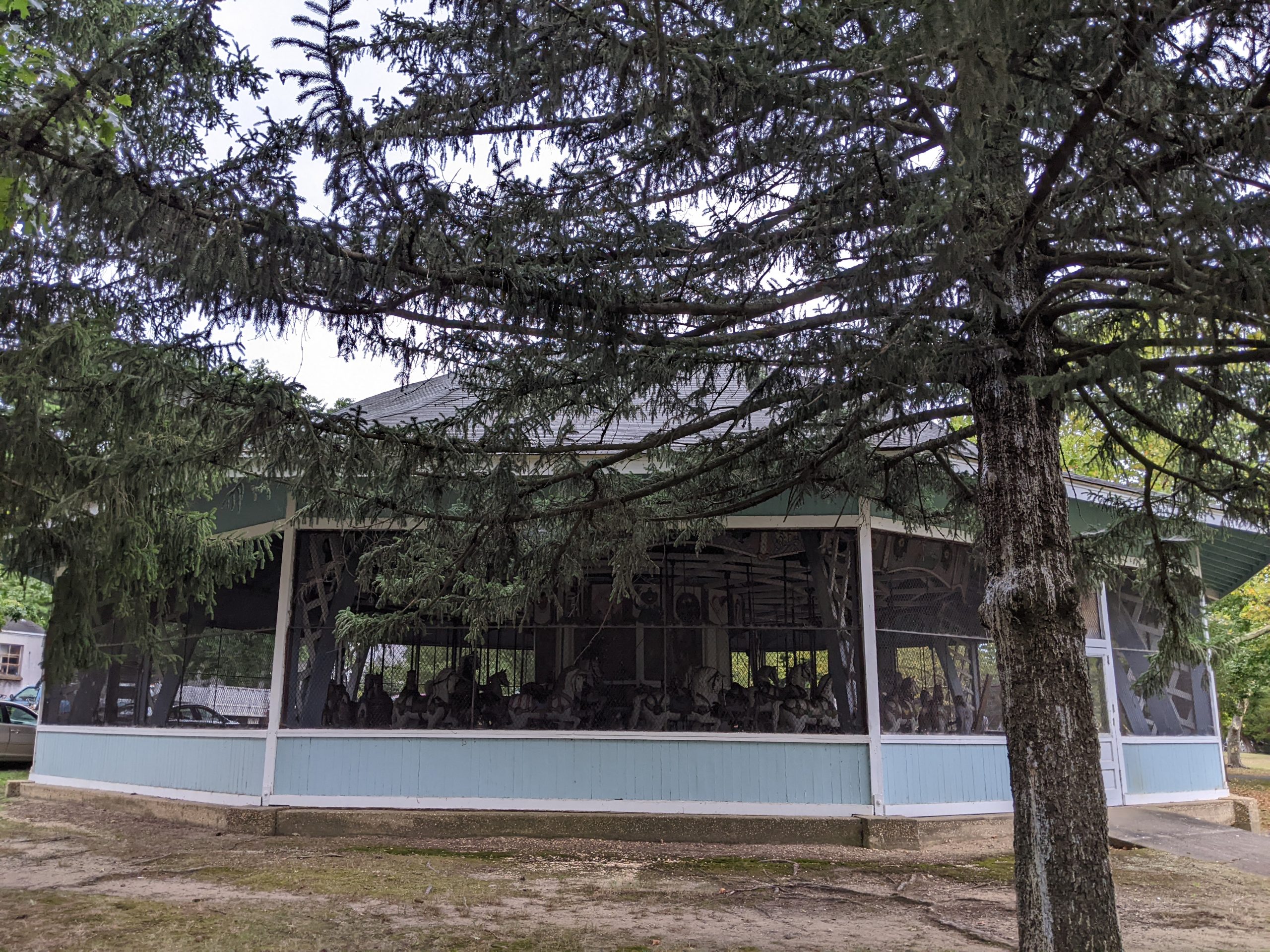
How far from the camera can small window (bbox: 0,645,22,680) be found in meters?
35.2

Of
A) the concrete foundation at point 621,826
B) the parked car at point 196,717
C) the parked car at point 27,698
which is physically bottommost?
the concrete foundation at point 621,826

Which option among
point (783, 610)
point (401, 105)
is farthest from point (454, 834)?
point (401, 105)

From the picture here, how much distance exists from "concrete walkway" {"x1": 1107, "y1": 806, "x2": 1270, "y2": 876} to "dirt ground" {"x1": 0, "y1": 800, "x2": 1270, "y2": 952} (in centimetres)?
38

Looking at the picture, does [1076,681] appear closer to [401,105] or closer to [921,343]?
[921,343]

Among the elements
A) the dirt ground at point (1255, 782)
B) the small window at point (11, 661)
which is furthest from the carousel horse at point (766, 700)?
the small window at point (11, 661)

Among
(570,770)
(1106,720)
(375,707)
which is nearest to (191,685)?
(375,707)

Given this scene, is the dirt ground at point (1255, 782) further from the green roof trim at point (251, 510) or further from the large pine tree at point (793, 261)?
the green roof trim at point (251, 510)

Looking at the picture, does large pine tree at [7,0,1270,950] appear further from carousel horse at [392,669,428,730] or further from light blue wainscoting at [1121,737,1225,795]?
light blue wainscoting at [1121,737,1225,795]

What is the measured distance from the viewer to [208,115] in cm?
470

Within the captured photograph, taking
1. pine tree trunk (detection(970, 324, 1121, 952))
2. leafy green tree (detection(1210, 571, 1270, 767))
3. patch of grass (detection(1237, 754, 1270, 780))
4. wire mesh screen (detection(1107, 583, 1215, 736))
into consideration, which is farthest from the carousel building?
patch of grass (detection(1237, 754, 1270, 780))

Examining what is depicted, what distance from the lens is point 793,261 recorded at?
504cm

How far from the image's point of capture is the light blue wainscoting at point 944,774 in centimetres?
902

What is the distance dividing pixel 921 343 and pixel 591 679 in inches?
232

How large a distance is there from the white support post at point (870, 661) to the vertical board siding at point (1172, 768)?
3.84 m
